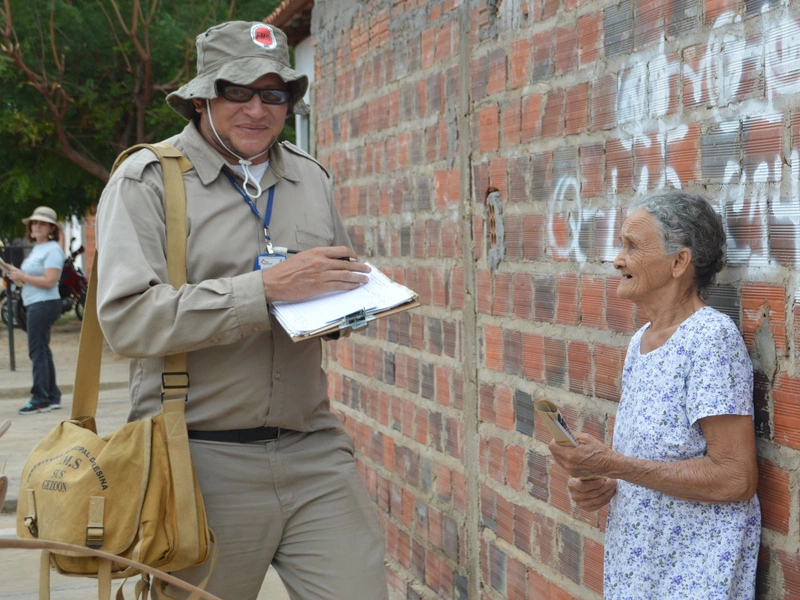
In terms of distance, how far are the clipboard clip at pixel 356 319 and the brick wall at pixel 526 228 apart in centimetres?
80

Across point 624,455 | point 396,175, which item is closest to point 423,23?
point 396,175

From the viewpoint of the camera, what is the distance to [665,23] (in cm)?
292

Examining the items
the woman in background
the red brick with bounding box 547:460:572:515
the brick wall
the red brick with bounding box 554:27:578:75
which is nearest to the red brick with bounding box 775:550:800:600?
the brick wall

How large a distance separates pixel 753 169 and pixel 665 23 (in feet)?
1.95

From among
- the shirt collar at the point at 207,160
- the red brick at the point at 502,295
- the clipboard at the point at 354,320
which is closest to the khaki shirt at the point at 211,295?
the shirt collar at the point at 207,160

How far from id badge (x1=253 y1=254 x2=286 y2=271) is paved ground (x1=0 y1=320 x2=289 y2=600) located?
32.8 inches

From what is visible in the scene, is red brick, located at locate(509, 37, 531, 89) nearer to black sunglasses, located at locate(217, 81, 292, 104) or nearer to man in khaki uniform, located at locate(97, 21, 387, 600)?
man in khaki uniform, located at locate(97, 21, 387, 600)

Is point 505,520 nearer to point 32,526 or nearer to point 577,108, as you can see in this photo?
point 577,108

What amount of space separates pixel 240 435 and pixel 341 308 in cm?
50

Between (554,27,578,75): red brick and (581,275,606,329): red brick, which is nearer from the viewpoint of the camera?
(581,275,606,329): red brick

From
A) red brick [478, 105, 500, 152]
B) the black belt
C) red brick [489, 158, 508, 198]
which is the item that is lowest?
the black belt

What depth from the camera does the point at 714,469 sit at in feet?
7.77

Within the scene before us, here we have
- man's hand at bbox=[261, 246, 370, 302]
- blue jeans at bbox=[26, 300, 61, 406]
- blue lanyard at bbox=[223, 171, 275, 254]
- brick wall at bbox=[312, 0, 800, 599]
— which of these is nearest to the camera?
brick wall at bbox=[312, 0, 800, 599]

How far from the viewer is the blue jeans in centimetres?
1052
